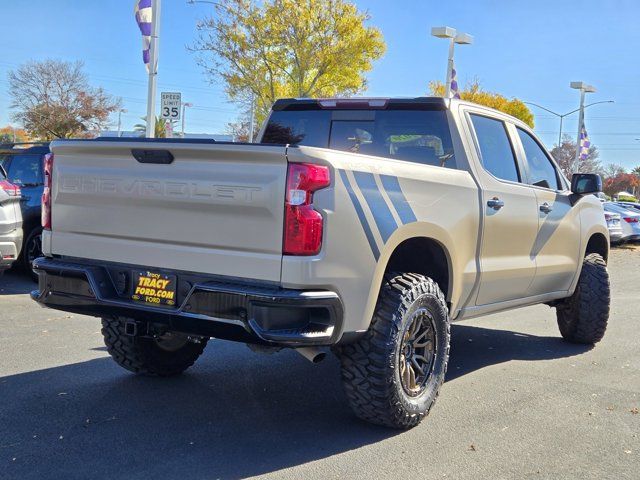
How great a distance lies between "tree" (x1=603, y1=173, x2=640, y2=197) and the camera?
8306cm

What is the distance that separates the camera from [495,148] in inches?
209

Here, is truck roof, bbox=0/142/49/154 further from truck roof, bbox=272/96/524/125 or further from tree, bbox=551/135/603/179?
tree, bbox=551/135/603/179

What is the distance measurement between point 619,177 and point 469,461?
291ft

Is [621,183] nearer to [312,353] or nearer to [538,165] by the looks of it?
[538,165]

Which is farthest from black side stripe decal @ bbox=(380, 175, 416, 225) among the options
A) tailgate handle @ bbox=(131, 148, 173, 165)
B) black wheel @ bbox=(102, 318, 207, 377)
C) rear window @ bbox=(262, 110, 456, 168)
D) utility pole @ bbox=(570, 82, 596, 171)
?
utility pole @ bbox=(570, 82, 596, 171)

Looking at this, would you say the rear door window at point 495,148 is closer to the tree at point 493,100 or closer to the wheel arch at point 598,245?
the wheel arch at point 598,245

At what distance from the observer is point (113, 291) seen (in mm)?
3900

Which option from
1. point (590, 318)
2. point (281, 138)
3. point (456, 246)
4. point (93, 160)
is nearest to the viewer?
point (93, 160)

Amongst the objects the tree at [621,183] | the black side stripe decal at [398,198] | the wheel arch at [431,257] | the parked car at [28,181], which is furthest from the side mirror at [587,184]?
the tree at [621,183]

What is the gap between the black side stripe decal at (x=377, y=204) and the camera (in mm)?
3672

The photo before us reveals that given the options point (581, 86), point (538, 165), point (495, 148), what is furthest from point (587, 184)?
point (581, 86)

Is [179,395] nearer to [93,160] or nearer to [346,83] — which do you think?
[93,160]

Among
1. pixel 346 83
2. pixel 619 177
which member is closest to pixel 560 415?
pixel 346 83

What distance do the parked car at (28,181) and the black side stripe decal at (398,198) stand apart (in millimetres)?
6546
